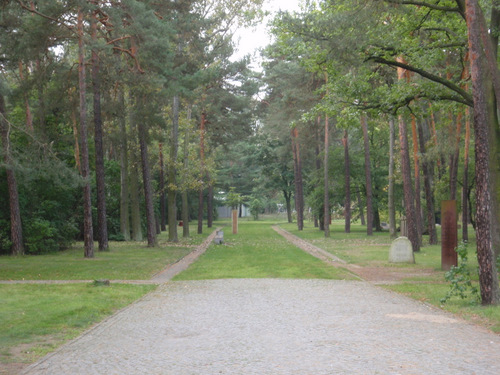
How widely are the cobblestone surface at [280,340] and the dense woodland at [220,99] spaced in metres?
2.62

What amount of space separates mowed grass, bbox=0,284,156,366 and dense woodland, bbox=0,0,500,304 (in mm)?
5142

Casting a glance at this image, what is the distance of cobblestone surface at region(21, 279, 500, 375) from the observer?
6312mm

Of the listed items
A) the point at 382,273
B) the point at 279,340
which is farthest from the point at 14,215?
the point at 279,340

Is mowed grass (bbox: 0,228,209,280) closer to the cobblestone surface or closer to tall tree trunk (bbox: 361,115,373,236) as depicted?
the cobblestone surface

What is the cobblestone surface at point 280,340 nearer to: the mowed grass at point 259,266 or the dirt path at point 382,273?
the dirt path at point 382,273

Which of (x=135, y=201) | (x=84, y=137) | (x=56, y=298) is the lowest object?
(x=56, y=298)

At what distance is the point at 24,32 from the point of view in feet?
64.5

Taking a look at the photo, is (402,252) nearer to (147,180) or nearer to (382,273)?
(382,273)

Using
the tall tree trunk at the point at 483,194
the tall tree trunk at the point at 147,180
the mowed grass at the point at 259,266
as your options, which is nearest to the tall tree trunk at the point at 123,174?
the tall tree trunk at the point at 147,180

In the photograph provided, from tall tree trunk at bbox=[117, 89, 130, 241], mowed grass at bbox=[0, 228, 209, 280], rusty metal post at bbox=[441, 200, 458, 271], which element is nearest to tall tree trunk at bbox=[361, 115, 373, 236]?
tall tree trunk at bbox=[117, 89, 130, 241]

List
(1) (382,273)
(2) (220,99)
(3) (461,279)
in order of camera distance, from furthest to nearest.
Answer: (2) (220,99)
(1) (382,273)
(3) (461,279)

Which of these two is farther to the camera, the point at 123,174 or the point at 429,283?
the point at 123,174

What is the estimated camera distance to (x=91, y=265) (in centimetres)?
1903

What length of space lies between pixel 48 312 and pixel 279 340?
4572 millimetres
